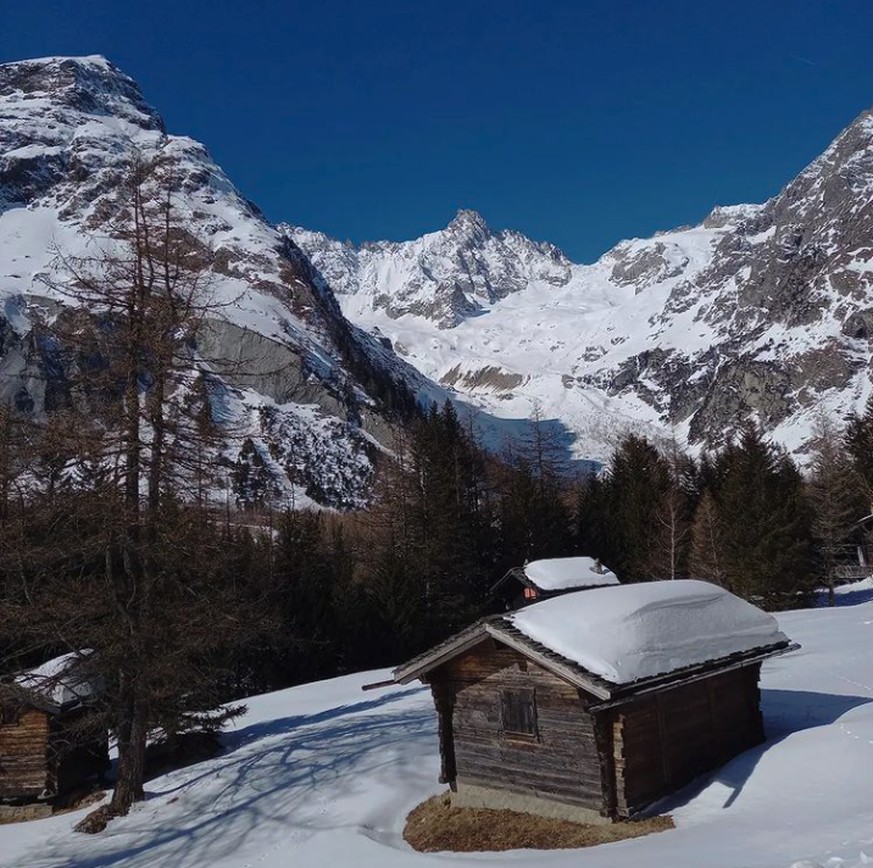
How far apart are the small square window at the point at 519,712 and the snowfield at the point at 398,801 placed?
234cm

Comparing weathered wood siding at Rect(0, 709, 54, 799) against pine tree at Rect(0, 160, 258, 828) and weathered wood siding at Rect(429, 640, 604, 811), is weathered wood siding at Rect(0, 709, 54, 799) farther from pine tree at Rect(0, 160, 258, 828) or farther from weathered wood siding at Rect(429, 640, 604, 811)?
weathered wood siding at Rect(429, 640, 604, 811)

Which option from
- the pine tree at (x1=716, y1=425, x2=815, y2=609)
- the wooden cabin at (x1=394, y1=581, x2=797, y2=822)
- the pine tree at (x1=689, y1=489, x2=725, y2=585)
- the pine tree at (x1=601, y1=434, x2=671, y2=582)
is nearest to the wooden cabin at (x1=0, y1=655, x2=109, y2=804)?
the wooden cabin at (x1=394, y1=581, x2=797, y2=822)

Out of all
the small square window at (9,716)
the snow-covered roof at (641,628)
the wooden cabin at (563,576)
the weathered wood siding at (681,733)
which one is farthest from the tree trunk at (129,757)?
the wooden cabin at (563,576)

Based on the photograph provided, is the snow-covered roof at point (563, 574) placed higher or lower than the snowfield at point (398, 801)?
higher

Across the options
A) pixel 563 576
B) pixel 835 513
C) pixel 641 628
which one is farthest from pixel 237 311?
pixel 641 628

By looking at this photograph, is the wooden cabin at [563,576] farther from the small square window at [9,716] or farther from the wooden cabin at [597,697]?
the small square window at [9,716]

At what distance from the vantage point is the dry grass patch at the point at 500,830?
42.5 feet

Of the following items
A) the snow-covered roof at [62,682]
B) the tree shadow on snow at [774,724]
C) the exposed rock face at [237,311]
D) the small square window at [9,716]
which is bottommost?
the tree shadow on snow at [774,724]

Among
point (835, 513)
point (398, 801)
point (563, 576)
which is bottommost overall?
point (398, 801)

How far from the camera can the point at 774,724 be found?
57.7 feet

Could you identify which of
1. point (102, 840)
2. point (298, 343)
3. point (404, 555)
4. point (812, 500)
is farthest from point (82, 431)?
point (298, 343)

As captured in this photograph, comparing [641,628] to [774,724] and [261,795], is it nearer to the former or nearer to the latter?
[774,724]

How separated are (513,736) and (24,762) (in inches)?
548

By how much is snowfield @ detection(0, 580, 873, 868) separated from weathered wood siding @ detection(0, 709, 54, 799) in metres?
1.47
